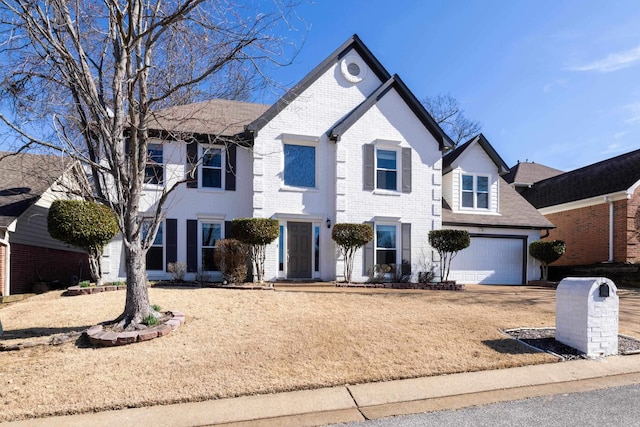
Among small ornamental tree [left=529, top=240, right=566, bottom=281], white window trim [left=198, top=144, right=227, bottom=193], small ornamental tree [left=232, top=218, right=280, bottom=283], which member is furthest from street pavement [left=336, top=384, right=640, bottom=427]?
small ornamental tree [left=529, top=240, right=566, bottom=281]

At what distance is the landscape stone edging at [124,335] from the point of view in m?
5.80

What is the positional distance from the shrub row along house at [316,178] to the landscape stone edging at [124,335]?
663 centimetres

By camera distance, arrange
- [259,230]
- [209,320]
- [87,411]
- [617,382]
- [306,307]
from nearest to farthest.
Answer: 1. [87,411]
2. [617,382]
3. [209,320]
4. [306,307]
5. [259,230]

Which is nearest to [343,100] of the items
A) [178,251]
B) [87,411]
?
[178,251]

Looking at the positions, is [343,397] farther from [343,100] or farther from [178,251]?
[343,100]

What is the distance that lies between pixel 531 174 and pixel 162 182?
23780 mm

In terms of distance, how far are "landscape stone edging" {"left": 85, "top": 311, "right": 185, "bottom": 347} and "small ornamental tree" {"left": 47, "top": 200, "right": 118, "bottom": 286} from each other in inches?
216

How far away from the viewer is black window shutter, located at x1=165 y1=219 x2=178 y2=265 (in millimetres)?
12875

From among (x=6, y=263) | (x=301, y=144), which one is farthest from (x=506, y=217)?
(x=6, y=263)

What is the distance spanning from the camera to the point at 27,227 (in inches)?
524

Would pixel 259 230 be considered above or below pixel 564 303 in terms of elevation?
above

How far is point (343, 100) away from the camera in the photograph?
14211 millimetres

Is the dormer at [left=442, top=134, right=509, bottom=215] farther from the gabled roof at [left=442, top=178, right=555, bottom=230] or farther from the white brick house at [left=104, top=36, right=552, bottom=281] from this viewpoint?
the white brick house at [left=104, top=36, right=552, bottom=281]

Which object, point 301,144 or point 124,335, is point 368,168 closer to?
point 301,144
